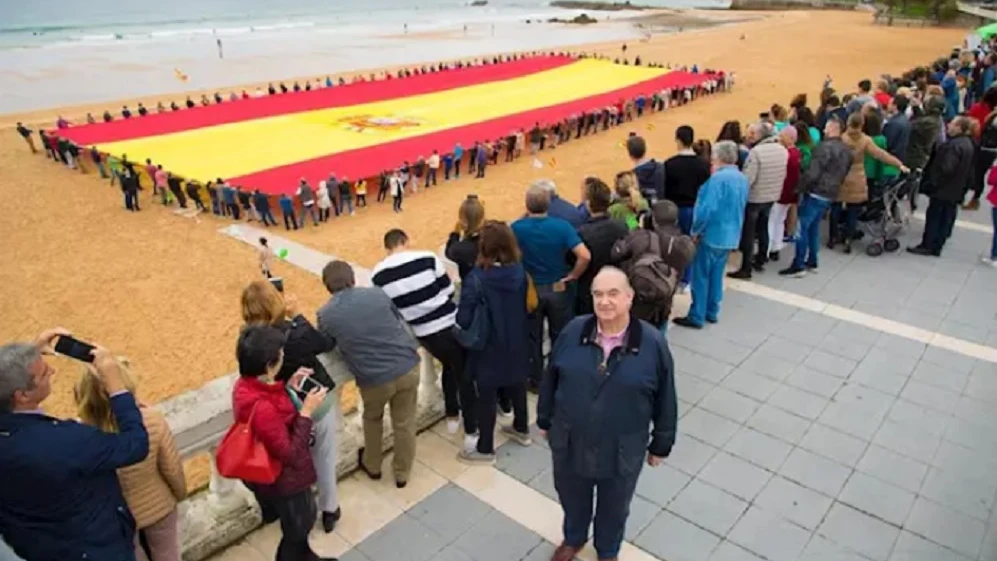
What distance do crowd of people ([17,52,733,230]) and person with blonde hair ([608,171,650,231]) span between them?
11714 mm

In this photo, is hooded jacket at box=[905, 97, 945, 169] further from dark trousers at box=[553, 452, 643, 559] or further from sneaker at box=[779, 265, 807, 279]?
dark trousers at box=[553, 452, 643, 559]

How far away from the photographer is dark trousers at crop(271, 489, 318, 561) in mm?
3439

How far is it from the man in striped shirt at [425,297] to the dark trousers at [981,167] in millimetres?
8755

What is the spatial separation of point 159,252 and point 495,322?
12608mm

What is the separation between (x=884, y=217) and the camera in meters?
8.19

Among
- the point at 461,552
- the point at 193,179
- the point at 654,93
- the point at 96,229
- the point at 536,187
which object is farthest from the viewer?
the point at 654,93

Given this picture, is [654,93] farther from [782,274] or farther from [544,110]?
[782,274]

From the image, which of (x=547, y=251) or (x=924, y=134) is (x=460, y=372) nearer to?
(x=547, y=251)

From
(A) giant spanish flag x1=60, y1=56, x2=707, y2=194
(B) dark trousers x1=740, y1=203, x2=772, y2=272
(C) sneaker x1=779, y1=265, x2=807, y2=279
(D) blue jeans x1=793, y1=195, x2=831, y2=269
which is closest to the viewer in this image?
(B) dark trousers x1=740, y1=203, x2=772, y2=272

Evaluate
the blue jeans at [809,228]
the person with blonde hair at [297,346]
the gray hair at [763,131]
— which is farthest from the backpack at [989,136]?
the person with blonde hair at [297,346]

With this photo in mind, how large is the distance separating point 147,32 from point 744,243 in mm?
79015

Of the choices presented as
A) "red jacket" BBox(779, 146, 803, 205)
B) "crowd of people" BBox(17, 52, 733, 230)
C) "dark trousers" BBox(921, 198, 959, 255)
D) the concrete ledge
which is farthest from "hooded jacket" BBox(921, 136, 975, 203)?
"crowd of people" BBox(17, 52, 733, 230)

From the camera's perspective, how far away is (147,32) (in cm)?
7188

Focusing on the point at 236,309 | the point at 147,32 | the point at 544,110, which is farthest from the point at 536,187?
the point at 147,32
